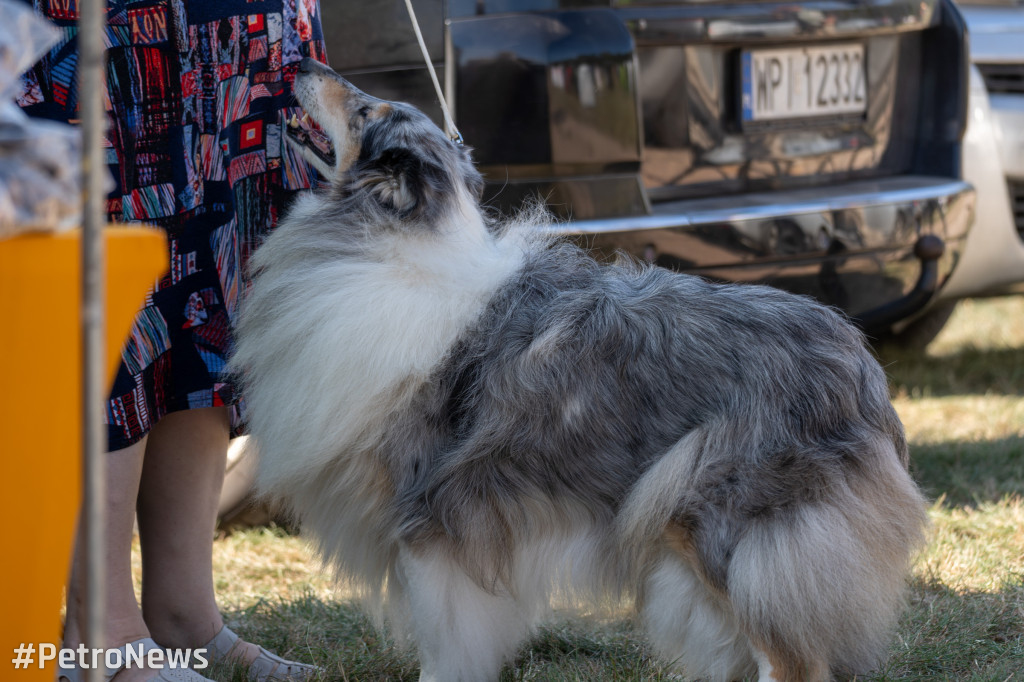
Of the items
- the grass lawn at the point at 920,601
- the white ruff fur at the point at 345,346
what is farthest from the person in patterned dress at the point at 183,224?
the grass lawn at the point at 920,601

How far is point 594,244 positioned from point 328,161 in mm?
945

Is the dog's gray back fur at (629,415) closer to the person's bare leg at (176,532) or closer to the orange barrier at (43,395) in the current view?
the person's bare leg at (176,532)

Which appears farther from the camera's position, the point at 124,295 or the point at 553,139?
the point at 553,139

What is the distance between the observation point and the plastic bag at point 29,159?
1.26 metres

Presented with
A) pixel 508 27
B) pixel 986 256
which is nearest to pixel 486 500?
pixel 508 27

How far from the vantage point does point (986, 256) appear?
14.5ft

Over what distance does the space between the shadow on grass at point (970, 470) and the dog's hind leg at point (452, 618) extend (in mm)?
1982

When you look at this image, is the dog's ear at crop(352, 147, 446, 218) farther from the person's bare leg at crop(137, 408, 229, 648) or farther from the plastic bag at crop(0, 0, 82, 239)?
the plastic bag at crop(0, 0, 82, 239)

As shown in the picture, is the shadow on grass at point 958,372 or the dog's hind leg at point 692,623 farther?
the shadow on grass at point 958,372

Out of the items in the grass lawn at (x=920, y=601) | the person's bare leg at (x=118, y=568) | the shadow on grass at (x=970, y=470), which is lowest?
the shadow on grass at (x=970, y=470)

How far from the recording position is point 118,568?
7.63 feet

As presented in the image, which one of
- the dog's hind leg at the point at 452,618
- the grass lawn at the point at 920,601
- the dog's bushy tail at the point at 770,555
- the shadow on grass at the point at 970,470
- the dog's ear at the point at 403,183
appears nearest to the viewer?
the dog's bushy tail at the point at 770,555

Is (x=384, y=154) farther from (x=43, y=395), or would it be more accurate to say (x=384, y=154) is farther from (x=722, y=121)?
(x=722, y=121)

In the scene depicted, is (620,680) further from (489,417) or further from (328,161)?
(328,161)
